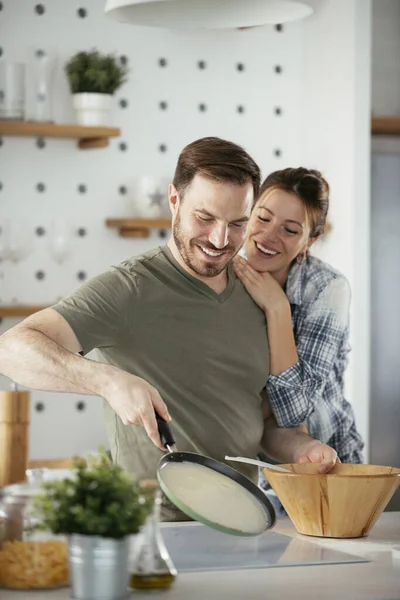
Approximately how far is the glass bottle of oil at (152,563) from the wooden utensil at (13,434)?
23.6 inches

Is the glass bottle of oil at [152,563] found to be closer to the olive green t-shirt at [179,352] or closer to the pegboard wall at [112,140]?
the olive green t-shirt at [179,352]

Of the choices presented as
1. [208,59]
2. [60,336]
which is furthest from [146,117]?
[60,336]

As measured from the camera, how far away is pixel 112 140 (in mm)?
4289

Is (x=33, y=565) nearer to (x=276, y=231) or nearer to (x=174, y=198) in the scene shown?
(x=174, y=198)

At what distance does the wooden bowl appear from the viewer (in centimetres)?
192

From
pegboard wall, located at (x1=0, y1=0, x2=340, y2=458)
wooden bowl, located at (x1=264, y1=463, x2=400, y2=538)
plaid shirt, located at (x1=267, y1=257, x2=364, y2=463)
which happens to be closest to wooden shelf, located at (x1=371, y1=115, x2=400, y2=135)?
pegboard wall, located at (x1=0, y1=0, x2=340, y2=458)

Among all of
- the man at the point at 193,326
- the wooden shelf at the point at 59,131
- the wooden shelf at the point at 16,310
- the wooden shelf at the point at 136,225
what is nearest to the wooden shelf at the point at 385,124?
the wooden shelf at the point at 136,225

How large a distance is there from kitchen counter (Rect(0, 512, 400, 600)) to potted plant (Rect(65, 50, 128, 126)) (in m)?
2.60

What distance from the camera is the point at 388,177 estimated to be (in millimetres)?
4391

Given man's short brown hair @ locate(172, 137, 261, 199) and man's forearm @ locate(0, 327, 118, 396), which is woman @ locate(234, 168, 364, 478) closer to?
man's short brown hair @ locate(172, 137, 261, 199)

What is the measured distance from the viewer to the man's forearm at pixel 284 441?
2.41m

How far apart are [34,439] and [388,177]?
182 cm

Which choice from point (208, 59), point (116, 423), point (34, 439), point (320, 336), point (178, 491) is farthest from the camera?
point (208, 59)

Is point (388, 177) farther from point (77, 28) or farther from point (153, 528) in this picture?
point (153, 528)
